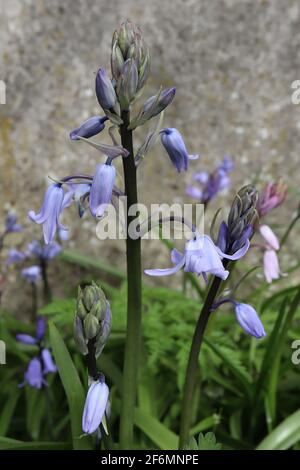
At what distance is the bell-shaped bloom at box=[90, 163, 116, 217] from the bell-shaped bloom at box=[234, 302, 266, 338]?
41cm

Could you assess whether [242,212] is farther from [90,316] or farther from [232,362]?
[232,362]

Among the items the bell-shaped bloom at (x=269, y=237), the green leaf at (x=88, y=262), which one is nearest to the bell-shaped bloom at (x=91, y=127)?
the bell-shaped bloom at (x=269, y=237)

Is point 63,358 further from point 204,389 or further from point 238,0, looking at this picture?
point 238,0

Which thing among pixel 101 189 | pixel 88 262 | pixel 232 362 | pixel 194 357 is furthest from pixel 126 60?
pixel 88 262

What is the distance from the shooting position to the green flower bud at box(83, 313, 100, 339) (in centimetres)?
146

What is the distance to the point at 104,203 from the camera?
4.78ft

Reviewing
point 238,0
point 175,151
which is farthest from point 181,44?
point 175,151

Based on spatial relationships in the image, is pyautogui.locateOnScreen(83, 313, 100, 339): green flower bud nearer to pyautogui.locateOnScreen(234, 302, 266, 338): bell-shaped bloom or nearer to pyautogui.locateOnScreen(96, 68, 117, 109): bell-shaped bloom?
pyautogui.locateOnScreen(234, 302, 266, 338): bell-shaped bloom

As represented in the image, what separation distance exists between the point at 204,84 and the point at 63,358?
2.08 meters

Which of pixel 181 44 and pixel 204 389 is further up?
pixel 181 44

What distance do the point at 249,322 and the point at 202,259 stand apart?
201 mm

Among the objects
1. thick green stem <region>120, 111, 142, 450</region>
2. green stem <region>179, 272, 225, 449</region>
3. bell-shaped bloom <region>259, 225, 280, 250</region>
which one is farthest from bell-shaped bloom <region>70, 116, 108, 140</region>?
bell-shaped bloom <region>259, 225, 280, 250</region>

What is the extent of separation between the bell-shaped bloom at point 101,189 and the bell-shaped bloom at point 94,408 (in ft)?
1.33

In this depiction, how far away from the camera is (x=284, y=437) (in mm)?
2062
